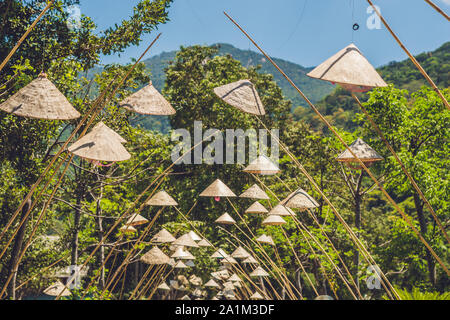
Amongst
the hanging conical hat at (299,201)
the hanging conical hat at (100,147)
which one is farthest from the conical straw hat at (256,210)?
the hanging conical hat at (100,147)

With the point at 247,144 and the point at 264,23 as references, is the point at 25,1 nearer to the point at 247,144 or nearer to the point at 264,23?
the point at 264,23

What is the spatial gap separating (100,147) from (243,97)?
90 centimetres

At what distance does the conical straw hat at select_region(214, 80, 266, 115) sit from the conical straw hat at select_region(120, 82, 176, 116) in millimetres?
423

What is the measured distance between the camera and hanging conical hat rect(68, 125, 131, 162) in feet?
6.15

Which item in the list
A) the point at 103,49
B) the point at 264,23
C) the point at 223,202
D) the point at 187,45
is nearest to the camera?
the point at 264,23

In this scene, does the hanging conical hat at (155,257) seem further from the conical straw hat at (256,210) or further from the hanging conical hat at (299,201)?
the hanging conical hat at (299,201)

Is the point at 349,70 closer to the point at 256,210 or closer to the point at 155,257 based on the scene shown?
the point at 256,210

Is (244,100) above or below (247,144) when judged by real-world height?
below

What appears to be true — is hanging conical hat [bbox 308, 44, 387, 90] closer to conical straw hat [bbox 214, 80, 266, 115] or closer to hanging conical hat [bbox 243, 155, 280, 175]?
conical straw hat [bbox 214, 80, 266, 115]

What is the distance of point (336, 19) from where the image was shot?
2.31 metres

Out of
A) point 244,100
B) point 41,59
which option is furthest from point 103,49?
point 244,100

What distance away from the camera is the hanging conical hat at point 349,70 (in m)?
1.44

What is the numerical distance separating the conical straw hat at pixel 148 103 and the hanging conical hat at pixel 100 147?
34 cm
